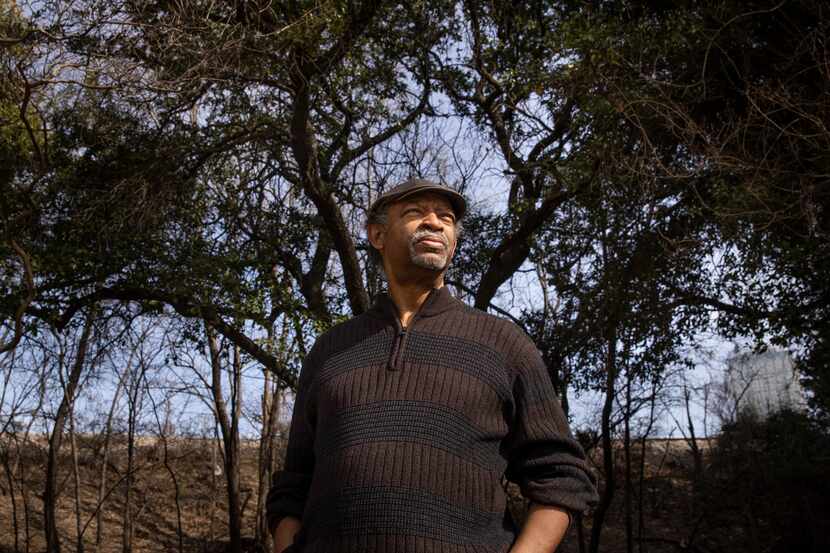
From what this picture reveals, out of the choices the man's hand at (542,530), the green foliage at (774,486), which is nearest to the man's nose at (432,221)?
the man's hand at (542,530)

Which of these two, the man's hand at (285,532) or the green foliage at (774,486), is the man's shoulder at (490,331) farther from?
the green foliage at (774,486)

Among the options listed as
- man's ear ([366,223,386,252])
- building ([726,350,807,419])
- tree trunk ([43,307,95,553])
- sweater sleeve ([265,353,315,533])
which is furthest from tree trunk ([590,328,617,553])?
sweater sleeve ([265,353,315,533])

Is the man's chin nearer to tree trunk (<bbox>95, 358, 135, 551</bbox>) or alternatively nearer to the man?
the man

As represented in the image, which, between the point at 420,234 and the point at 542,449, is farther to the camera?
the point at 420,234

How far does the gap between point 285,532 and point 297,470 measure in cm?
15

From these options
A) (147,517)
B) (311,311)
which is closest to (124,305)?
(311,311)

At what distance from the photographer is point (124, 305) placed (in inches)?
368

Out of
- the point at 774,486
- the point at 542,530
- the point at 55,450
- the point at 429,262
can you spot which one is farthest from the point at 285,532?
the point at 774,486

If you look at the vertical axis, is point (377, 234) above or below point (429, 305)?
above

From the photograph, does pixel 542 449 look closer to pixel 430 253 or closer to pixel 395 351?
pixel 395 351

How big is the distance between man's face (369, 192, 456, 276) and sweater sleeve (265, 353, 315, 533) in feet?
1.15

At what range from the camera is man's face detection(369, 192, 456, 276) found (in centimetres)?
201

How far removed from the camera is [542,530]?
1.70m

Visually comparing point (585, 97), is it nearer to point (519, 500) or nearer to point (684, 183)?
point (684, 183)
